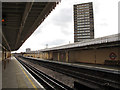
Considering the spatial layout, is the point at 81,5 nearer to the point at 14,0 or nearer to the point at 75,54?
the point at 75,54

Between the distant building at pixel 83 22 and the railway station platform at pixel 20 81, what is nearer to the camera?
the railway station platform at pixel 20 81

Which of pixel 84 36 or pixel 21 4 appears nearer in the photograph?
pixel 21 4

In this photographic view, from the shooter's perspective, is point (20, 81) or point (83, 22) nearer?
point (20, 81)

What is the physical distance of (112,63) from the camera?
22.2 metres

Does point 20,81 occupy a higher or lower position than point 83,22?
lower

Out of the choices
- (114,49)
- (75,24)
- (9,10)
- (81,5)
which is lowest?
(114,49)

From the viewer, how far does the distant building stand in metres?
99.6

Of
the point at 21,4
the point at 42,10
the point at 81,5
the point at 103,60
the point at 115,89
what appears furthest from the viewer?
the point at 81,5

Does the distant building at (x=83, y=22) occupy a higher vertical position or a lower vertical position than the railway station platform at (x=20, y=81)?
higher

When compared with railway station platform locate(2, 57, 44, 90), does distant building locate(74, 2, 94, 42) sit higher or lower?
higher

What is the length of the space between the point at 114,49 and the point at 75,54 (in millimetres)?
14611

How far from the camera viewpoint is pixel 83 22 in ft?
347

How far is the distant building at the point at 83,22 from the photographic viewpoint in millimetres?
99625

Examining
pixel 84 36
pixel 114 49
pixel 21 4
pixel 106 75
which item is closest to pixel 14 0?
pixel 21 4
